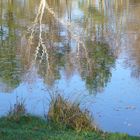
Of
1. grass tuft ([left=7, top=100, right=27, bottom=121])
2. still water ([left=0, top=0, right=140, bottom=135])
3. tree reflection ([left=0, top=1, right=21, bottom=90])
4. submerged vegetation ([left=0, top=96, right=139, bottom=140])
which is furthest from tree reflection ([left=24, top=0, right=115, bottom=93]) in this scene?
submerged vegetation ([left=0, top=96, right=139, bottom=140])

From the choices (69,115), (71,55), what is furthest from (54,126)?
(71,55)

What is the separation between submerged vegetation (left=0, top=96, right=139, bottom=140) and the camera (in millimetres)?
10295

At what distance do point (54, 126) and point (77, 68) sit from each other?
8.34 m

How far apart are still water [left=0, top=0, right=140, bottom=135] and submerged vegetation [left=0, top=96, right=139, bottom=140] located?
0.60 m

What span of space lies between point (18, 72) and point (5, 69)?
2.24 feet

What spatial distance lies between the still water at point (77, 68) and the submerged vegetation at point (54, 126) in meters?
0.60

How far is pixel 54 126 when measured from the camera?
38.0ft

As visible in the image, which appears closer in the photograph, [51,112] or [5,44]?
[51,112]

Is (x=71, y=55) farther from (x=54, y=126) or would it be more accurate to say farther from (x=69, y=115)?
(x=54, y=126)

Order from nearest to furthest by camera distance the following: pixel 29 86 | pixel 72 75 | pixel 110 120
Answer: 1. pixel 110 120
2. pixel 29 86
3. pixel 72 75

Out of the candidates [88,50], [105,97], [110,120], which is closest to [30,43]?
[88,50]

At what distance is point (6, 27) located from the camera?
31672 mm

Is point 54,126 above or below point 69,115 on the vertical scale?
below

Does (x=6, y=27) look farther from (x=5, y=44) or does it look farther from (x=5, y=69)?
(x=5, y=69)
